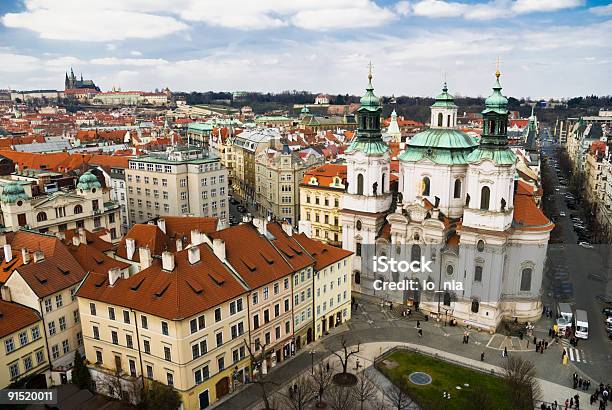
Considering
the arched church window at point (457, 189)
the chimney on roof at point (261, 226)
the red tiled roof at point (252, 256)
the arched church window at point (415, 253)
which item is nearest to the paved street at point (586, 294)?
the arched church window at point (415, 253)

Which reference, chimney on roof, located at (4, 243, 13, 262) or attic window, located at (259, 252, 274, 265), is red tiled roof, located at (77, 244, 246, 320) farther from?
chimney on roof, located at (4, 243, 13, 262)

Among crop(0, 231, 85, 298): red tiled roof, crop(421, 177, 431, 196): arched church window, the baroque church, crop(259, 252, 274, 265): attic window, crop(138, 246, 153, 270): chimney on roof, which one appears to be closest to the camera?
crop(0, 231, 85, 298): red tiled roof

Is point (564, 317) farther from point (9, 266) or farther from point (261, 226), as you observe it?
point (9, 266)

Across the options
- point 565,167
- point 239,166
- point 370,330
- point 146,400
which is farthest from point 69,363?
point 565,167

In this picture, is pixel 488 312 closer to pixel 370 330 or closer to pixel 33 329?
pixel 370 330

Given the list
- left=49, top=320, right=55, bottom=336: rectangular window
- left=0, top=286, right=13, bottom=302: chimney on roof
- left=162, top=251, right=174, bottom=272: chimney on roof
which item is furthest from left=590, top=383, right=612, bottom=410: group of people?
left=0, top=286, right=13, bottom=302: chimney on roof

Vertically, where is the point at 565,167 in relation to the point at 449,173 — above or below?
below
